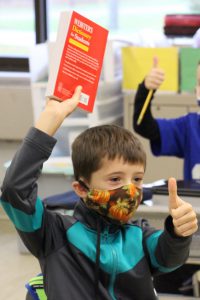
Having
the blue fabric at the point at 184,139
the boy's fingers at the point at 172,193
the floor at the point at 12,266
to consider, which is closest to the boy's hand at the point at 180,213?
the boy's fingers at the point at 172,193

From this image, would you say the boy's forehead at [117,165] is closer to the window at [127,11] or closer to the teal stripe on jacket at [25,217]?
the teal stripe on jacket at [25,217]

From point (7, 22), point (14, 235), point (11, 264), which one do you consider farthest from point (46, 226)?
point (7, 22)

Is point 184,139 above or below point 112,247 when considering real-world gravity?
below

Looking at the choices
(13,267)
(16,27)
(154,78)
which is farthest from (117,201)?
(16,27)

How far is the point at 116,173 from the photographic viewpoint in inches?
59.6

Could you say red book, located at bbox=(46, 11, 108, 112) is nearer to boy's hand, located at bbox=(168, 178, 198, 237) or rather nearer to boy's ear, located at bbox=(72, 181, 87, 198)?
boy's ear, located at bbox=(72, 181, 87, 198)

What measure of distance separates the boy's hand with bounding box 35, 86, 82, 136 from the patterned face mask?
19 cm

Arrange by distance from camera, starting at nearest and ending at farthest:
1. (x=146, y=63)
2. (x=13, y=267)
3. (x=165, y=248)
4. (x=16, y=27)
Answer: (x=165, y=248) → (x=13, y=267) → (x=146, y=63) → (x=16, y=27)

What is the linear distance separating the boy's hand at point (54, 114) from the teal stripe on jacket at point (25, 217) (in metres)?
0.17

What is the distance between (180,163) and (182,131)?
917mm

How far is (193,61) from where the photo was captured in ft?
11.1

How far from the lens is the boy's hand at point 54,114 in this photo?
4.67 ft

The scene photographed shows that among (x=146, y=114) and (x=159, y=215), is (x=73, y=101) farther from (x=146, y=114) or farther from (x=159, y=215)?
(x=146, y=114)

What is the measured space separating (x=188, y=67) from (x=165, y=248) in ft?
6.79
